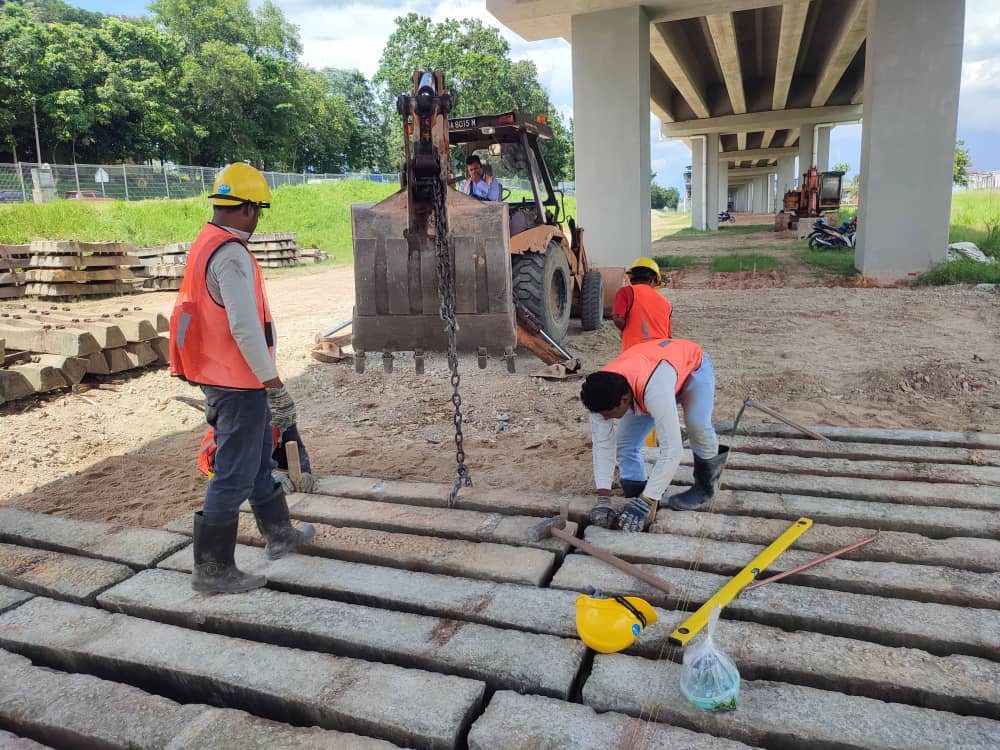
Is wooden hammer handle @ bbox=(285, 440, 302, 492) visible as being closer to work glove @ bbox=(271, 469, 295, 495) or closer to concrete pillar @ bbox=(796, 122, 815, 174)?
work glove @ bbox=(271, 469, 295, 495)

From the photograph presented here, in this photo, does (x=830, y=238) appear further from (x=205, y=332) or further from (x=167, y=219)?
(x=167, y=219)

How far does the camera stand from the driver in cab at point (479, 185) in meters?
6.77

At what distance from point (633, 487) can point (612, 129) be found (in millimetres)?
10640

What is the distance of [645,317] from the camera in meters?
4.37

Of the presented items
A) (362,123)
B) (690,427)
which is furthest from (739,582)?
(362,123)

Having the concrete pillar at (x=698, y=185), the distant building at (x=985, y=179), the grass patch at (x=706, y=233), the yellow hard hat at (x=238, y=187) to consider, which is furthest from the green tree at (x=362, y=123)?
the yellow hard hat at (x=238, y=187)

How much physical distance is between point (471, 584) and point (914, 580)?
5.42 ft

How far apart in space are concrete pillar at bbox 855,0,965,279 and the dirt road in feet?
10.4

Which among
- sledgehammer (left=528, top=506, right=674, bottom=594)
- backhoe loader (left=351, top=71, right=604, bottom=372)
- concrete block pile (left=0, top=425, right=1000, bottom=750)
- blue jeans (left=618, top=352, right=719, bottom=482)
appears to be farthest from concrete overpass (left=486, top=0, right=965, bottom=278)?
sledgehammer (left=528, top=506, right=674, bottom=594)

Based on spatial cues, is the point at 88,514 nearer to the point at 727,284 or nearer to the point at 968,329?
the point at 968,329

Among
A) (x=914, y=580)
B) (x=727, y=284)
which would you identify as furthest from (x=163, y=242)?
(x=914, y=580)

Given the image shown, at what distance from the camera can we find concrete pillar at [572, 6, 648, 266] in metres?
12.4

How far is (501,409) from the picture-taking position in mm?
5848

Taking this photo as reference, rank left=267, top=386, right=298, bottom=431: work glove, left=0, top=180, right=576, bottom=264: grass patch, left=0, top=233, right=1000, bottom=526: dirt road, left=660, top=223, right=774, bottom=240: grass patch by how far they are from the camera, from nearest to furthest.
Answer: left=267, top=386, right=298, bottom=431: work glove
left=0, top=233, right=1000, bottom=526: dirt road
left=0, top=180, right=576, bottom=264: grass patch
left=660, top=223, right=774, bottom=240: grass patch
